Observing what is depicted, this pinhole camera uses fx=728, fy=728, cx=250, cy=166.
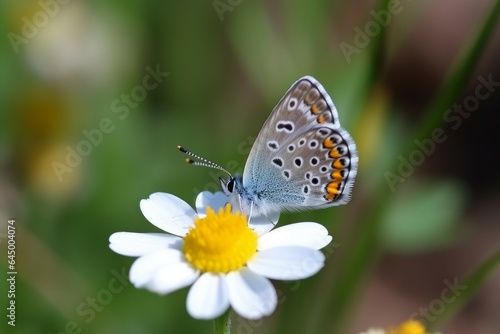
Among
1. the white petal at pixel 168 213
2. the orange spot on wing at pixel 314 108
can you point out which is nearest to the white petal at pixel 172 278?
the white petal at pixel 168 213

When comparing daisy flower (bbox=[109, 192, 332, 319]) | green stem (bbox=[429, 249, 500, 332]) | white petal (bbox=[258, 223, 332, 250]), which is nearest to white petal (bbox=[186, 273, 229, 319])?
daisy flower (bbox=[109, 192, 332, 319])

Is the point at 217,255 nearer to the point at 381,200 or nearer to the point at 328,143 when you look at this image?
the point at 328,143

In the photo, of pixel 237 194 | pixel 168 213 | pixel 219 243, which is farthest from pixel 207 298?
pixel 237 194

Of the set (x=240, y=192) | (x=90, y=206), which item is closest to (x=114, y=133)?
(x=90, y=206)

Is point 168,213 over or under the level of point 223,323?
over

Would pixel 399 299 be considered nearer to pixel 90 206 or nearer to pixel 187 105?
pixel 187 105
